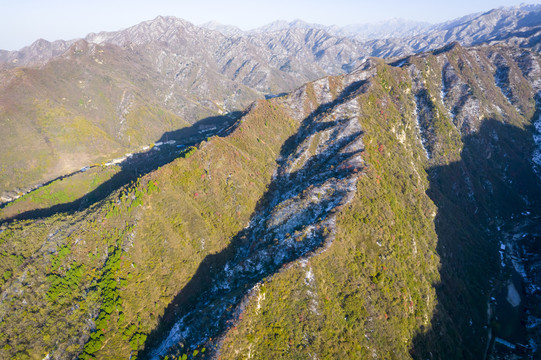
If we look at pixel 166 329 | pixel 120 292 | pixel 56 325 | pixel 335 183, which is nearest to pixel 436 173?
pixel 335 183

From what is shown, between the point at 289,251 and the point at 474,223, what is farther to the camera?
the point at 474,223

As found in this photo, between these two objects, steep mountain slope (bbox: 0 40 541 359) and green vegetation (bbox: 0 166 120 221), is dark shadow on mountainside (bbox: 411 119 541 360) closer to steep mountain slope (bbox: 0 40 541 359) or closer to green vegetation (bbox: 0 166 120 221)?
steep mountain slope (bbox: 0 40 541 359)

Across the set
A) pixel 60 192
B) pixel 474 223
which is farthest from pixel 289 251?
pixel 60 192

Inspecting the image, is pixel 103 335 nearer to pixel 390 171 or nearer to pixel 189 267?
pixel 189 267

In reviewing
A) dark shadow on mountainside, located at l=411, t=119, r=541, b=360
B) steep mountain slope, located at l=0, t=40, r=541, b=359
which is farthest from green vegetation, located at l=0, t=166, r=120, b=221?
dark shadow on mountainside, located at l=411, t=119, r=541, b=360

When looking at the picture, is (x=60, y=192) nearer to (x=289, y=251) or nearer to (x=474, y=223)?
(x=289, y=251)

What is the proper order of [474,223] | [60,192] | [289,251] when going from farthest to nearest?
1. [60,192]
2. [474,223]
3. [289,251]

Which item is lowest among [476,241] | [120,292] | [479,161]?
[476,241]

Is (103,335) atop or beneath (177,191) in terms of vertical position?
beneath

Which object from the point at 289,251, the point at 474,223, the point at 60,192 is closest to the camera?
the point at 289,251
